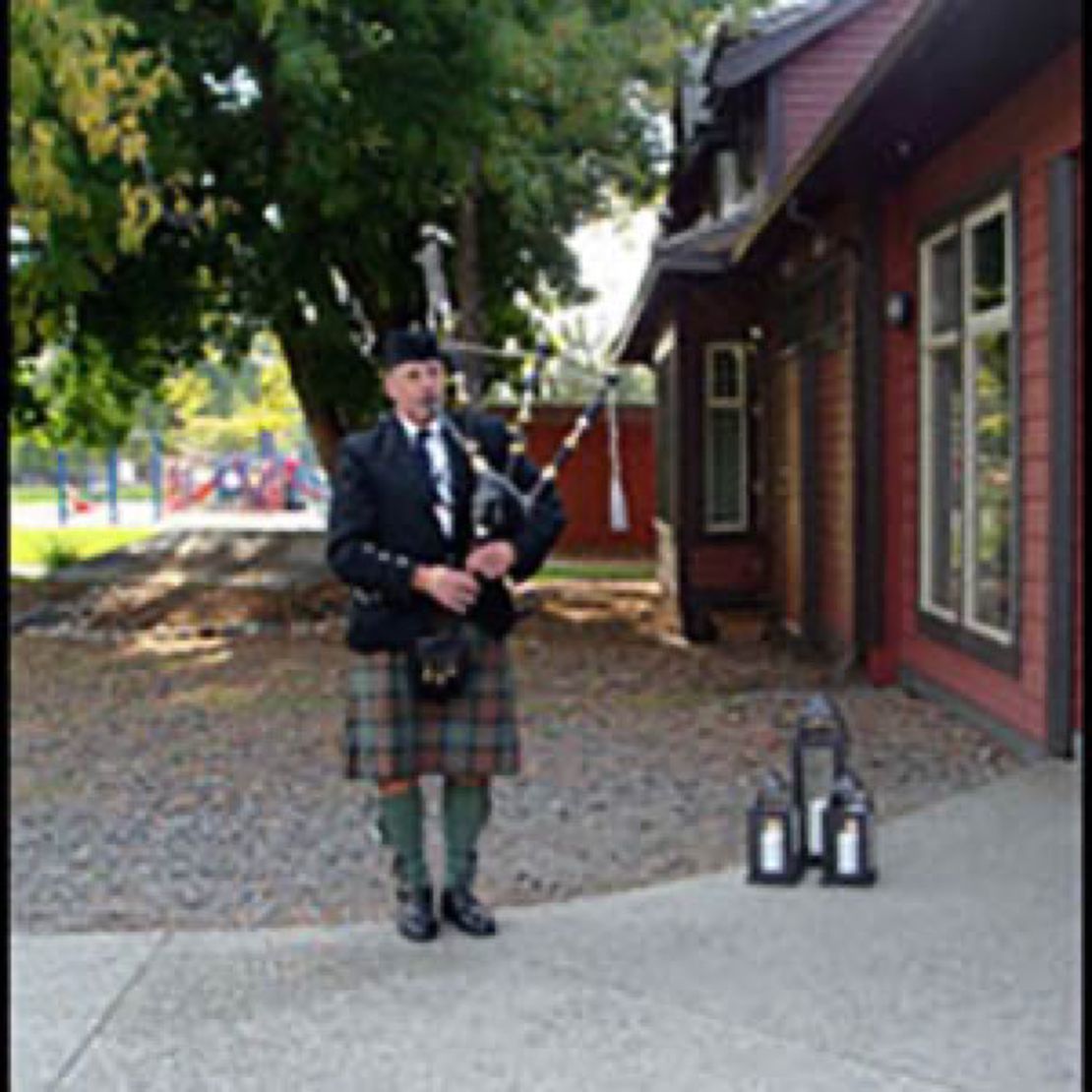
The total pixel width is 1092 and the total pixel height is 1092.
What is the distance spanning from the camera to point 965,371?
8.23m

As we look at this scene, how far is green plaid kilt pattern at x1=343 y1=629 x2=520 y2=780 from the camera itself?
4.62 meters

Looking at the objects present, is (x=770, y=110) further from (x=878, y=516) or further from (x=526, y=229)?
(x=878, y=516)

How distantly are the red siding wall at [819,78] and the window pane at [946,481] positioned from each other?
5.76m

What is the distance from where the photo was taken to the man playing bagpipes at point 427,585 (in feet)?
14.9

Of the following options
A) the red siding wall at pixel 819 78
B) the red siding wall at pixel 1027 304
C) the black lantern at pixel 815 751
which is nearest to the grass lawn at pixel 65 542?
the red siding wall at pixel 819 78

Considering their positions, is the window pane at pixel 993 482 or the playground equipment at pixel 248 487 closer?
the window pane at pixel 993 482

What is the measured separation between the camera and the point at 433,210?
1359cm

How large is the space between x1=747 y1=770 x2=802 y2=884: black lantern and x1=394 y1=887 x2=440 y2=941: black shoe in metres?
1.08

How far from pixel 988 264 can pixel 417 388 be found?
4.11 metres

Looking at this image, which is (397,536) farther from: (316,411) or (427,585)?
(316,411)

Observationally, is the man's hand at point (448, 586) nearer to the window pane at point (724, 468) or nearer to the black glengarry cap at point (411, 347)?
the black glengarry cap at point (411, 347)

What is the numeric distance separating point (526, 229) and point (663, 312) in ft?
5.89

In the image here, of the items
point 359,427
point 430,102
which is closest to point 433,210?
point 430,102

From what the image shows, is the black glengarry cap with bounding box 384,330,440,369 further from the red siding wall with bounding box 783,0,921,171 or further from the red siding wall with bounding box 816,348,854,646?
the red siding wall with bounding box 783,0,921,171
